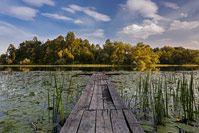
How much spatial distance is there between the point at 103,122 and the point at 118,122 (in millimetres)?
224

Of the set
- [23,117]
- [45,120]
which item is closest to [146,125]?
[45,120]

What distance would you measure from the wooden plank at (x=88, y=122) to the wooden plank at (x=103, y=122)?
72mm

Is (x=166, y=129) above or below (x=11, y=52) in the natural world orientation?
below

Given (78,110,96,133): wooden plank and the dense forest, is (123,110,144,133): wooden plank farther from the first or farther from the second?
the dense forest

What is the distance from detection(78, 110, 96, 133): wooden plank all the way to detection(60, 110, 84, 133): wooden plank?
6 cm

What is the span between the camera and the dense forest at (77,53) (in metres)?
40.0

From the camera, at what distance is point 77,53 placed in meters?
47.8

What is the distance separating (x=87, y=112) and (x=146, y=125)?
1115 mm

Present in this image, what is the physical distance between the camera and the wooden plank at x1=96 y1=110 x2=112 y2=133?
1679 millimetres

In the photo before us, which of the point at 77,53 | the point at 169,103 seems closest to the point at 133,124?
the point at 169,103

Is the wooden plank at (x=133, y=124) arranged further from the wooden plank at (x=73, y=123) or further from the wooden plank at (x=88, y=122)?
the wooden plank at (x=73, y=123)

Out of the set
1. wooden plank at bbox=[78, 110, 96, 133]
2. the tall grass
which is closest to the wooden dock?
wooden plank at bbox=[78, 110, 96, 133]

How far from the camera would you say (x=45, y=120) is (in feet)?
8.20

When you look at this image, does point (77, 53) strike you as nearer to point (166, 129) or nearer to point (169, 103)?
point (169, 103)
